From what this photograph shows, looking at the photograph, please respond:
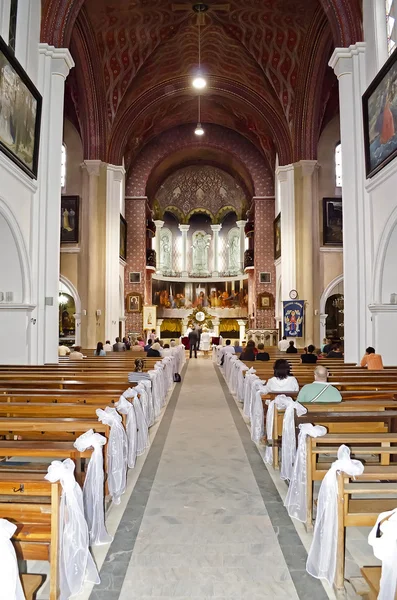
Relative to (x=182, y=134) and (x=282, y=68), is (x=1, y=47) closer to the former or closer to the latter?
(x=282, y=68)

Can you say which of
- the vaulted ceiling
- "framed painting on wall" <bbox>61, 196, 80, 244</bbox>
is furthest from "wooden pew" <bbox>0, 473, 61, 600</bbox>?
"framed painting on wall" <bbox>61, 196, 80, 244</bbox>

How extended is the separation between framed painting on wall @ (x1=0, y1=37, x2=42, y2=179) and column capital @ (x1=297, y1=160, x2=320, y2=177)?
410 inches

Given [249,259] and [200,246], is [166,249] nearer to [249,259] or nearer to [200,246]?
[200,246]

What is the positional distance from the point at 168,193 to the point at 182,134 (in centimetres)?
605

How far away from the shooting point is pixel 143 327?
22.6 meters

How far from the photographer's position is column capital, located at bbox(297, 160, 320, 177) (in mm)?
17188

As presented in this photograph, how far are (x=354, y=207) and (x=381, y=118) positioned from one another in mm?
1811

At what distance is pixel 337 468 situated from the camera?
2732 millimetres

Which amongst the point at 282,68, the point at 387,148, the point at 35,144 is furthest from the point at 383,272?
the point at 282,68

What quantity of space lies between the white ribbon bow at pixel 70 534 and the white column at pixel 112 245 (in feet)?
48.5

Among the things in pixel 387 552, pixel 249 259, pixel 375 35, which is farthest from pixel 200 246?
pixel 387 552

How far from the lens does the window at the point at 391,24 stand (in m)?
8.50

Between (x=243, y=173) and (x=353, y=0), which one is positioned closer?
(x=353, y=0)

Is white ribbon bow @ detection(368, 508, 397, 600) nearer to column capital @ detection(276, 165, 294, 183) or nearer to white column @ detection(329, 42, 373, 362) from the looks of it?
white column @ detection(329, 42, 373, 362)
